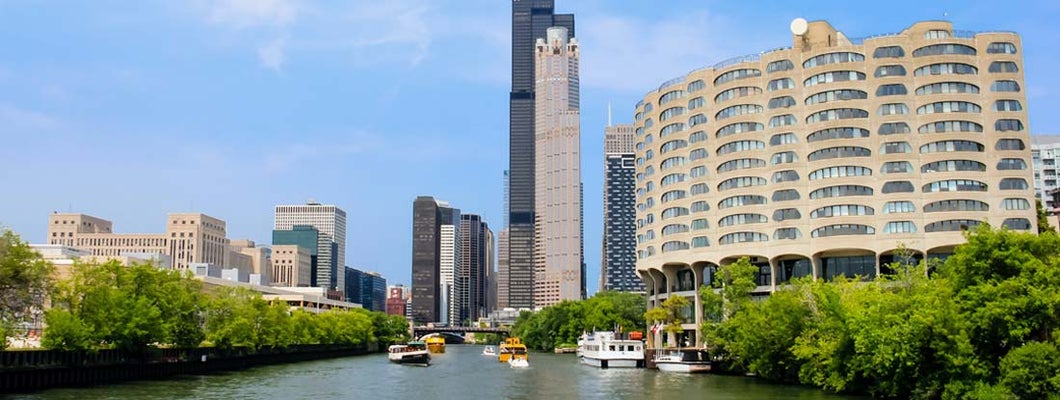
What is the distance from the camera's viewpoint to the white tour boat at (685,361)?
13588 centimetres

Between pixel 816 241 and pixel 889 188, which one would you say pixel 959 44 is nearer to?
pixel 889 188

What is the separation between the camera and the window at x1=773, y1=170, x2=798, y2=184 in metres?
156

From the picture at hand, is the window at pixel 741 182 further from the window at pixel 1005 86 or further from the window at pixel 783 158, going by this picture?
the window at pixel 1005 86

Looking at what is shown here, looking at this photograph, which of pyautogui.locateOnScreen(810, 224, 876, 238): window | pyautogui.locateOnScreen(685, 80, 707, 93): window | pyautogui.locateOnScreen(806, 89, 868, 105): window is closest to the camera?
pyautogui.locateOnScreen(810, 224, 876, 238): window

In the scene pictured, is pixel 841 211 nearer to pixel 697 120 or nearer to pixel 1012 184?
pixel 1012 184

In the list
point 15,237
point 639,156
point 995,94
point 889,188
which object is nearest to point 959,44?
point 995,94

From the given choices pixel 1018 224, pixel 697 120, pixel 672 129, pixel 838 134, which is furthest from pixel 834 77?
pixel 1018 224

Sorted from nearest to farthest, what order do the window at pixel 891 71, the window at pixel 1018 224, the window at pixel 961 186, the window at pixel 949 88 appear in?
the window at pixel 1018 224, the window at pixel 961 186, the window at pixel 949 88, the window at pixel 891 71

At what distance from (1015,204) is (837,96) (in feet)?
100

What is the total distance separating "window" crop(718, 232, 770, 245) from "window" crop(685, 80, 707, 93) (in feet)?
89.6

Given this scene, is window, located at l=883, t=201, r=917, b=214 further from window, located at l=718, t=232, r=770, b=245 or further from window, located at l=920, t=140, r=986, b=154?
window, located at l=718, t=232, r=770, b=245

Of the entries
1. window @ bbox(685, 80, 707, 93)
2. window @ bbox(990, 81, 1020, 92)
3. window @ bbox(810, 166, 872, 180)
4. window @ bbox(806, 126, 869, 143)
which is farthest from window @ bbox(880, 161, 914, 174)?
window @ bbox(685, 80, 707, 93)

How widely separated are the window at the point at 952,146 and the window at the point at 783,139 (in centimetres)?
1967

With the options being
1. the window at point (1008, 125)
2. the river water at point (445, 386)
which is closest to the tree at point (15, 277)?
the river water at point (445, 386)
